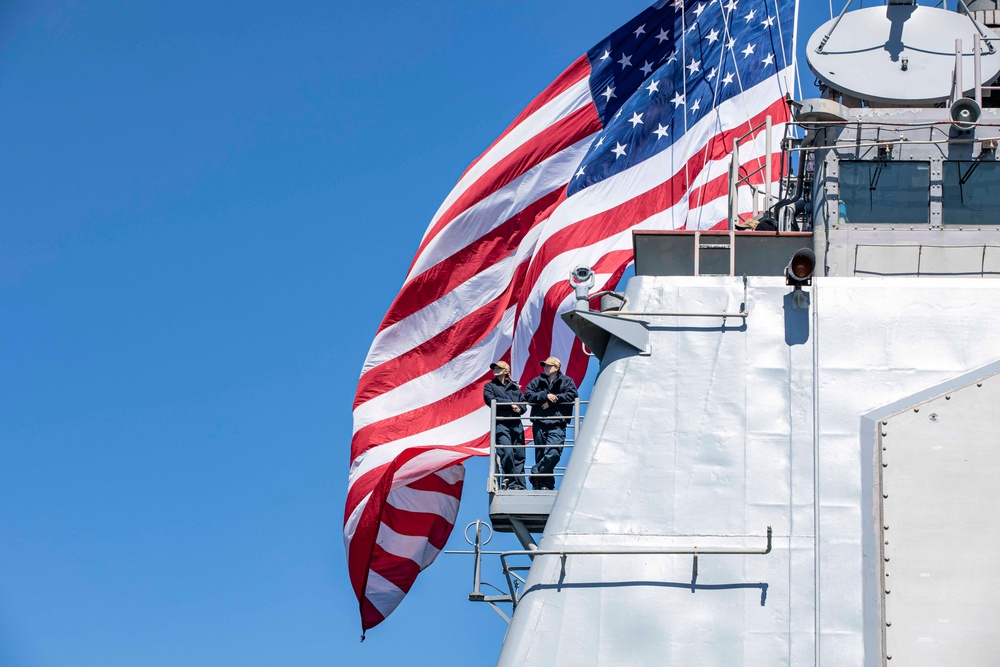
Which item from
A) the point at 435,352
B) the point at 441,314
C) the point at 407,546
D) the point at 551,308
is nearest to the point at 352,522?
the point at 407,546

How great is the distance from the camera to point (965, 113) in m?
10.6

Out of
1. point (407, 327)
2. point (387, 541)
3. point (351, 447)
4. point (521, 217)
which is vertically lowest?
point (387, 541)

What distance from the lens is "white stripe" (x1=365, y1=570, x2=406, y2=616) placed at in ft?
56.9

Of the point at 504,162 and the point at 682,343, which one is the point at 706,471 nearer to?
the point at 682,343

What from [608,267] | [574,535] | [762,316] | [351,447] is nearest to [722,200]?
[608,267]

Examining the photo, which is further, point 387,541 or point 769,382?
point 387,541

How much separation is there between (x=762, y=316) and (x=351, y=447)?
9.05 m

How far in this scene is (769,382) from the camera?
31.8 ft

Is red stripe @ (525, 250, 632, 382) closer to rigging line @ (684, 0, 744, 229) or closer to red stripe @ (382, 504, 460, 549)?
rigging line @ (684, 0, 744, 229)

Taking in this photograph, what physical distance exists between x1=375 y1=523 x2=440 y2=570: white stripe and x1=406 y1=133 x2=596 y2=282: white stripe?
139 inches

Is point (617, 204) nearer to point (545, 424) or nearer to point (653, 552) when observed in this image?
point (545, 424)

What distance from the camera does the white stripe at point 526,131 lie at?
19.1m

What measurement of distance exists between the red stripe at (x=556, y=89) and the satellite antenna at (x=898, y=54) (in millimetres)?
7220

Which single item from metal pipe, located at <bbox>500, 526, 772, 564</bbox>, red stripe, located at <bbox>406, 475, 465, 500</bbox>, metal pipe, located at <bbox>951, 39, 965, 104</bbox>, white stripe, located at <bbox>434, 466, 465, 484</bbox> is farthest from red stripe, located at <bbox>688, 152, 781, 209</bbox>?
metal pipe, located at <bbox>500, 526, 772, 564</bbox>
